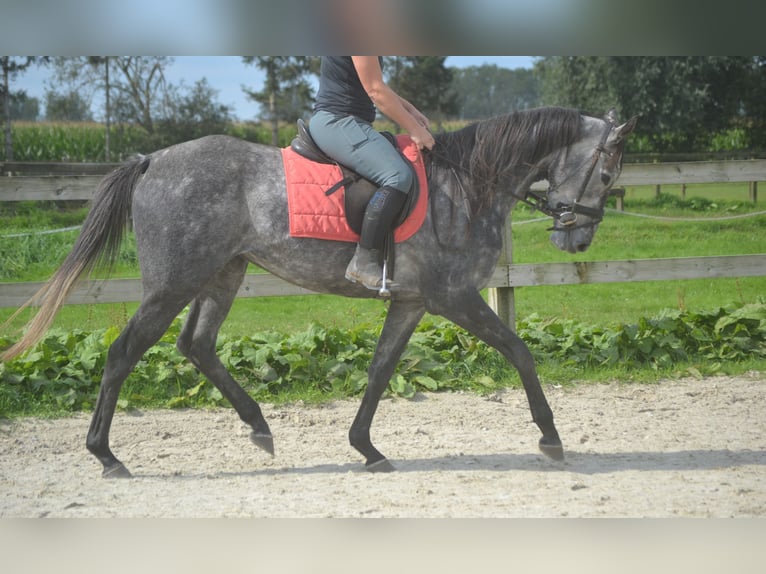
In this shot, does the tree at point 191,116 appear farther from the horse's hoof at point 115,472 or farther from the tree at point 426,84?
the horse's hoof at point 115,472

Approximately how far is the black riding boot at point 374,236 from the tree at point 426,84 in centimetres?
1386

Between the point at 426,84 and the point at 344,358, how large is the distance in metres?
13.2

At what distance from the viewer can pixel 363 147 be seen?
14.4ft

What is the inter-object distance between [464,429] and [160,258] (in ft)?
8.50

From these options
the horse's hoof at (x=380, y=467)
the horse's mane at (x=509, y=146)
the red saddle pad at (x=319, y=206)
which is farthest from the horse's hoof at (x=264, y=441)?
the horse's mane at (x=509, y=146)

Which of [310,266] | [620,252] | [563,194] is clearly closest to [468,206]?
[563,194]

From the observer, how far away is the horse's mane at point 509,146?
4.67 metres

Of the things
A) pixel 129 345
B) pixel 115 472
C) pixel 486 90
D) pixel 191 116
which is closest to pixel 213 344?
pixel 129 345

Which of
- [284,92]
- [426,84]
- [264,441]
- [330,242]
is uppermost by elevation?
[426,84]

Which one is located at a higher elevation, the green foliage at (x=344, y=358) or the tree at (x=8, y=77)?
the tree at (x=8, y=77)

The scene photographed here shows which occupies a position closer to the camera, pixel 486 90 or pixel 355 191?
pixel 355 191

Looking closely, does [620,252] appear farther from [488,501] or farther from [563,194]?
[488,501]

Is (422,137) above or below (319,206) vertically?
above

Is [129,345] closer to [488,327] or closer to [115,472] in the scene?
[115,472]
